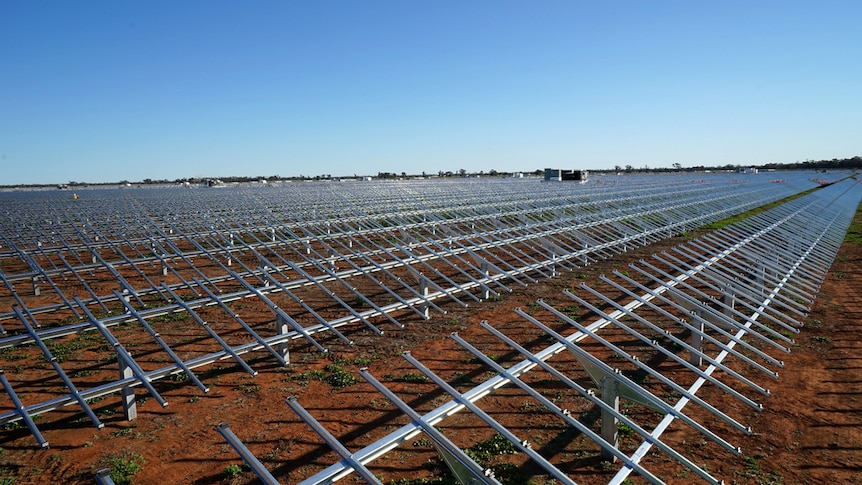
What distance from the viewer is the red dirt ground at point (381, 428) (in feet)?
20.2

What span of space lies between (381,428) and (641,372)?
4997 millimetres

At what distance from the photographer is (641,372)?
9008 millimetres

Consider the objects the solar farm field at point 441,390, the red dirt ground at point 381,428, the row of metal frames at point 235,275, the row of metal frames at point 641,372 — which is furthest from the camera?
the row of metal frames at point 235,275

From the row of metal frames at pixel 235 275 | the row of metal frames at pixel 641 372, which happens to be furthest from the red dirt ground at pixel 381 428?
the row of metal frames at pixel 235 275

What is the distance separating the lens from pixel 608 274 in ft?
57.6

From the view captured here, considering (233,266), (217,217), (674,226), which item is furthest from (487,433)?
(674,226)

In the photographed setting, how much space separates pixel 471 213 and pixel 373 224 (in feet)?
23.3

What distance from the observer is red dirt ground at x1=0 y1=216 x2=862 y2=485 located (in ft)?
20.2

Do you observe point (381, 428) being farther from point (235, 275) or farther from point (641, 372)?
point (235, 275)

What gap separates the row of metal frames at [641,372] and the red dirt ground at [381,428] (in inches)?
7.9

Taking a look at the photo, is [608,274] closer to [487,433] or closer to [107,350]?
[487,433]

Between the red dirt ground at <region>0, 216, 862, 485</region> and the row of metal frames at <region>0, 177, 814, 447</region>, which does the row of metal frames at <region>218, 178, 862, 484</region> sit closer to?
the red dirt ground at <region>0, 216, 862, 485</region>

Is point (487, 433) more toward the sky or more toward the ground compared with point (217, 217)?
more toward the ground

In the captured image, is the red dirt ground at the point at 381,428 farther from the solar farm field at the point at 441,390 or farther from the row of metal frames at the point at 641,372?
the row of metal frames at the point at 641,372
